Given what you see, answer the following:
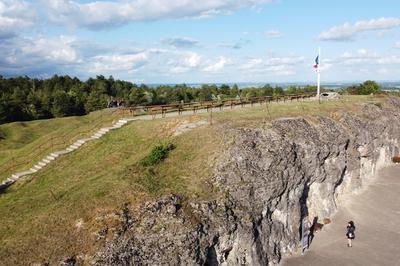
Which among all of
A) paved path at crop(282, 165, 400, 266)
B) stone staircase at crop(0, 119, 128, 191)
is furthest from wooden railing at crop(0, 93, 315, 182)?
paved path at crop(282, 165, 400, 266)

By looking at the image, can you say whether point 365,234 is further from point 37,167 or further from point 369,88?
point 369,88

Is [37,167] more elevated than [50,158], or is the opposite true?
[50,158]

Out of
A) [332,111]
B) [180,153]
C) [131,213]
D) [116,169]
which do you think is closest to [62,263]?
[131,213]

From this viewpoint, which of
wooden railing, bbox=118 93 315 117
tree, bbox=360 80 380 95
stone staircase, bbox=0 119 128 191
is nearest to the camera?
stone staircase, bbox=0 119 128 191

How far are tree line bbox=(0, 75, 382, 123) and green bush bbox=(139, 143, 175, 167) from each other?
42902 mm

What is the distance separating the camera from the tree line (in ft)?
286

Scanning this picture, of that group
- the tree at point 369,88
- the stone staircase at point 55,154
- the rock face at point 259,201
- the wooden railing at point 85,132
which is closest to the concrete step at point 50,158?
the stone staircase at point 55,154

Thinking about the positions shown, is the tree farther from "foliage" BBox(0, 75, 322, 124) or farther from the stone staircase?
the stone staircase

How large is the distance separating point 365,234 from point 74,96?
Answer: 77.7 metres

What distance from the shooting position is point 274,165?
33062 millimetres

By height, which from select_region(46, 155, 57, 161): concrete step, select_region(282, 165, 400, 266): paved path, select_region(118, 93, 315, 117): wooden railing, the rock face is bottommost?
select_region(282, 165, 400, 266): paved path

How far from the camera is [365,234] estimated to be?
3516 cm

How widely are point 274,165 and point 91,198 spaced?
15.0 metres

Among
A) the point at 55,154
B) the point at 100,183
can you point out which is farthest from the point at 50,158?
the point at 100,183
